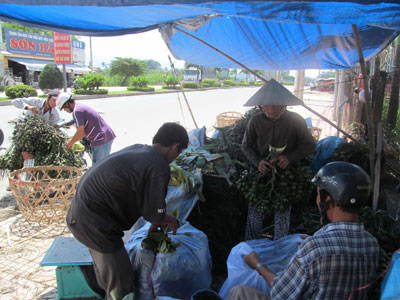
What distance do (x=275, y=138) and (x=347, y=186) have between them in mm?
1495

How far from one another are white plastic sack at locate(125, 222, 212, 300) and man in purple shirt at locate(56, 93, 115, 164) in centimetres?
246

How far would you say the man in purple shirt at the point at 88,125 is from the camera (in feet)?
14.6

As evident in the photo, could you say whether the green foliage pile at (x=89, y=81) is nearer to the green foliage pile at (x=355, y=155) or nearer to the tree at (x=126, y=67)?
the tree at (x=126, y=67)

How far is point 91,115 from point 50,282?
232 cm

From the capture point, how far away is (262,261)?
235 cm

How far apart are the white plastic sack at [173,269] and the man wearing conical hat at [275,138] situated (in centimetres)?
72

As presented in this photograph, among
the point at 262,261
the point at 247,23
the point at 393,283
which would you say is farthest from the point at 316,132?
the point at 393,283

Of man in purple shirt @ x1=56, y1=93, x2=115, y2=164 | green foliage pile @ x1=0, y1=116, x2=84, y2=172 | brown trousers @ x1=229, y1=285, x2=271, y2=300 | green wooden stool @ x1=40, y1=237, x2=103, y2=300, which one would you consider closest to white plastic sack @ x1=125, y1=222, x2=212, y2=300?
green wooden stool @ x1=40, y1=237, x2=103, y2=300

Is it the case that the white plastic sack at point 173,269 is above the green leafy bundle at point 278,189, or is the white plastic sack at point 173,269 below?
below

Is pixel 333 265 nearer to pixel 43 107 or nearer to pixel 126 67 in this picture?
pixel 43 107

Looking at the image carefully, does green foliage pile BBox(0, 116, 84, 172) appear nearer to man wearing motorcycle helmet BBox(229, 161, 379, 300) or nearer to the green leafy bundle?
the green leafy bundle

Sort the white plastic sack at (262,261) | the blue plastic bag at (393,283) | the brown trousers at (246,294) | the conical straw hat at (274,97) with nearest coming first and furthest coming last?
the blue plastic bag at (393,283) < the brown trousers at (246,294) < the white plastic sack at (262,261) < the conical straw hat at (274,97)

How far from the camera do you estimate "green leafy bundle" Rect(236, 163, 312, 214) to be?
2.69 meters

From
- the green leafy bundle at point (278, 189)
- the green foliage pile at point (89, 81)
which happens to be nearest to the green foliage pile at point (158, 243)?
the green leafy bundle at point (278, 189)
